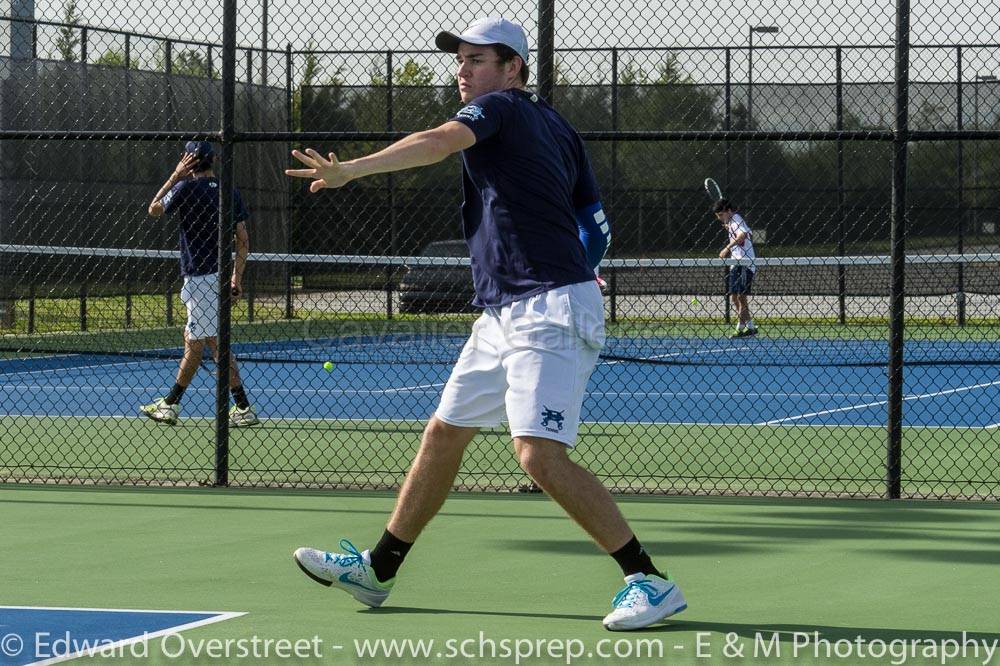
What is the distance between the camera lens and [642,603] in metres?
4.94

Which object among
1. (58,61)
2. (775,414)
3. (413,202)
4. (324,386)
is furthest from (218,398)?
(413,202)

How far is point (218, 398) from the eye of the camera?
26.8 feet

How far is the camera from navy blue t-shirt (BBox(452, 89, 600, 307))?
5.04 meters

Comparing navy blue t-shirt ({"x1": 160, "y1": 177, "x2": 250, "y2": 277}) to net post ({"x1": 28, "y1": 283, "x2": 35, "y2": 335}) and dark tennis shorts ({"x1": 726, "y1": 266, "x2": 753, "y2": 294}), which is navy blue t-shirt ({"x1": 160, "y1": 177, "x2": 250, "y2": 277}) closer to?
net post ({"x1": 28, "y1": 283, "x2": 35, "y2": 335})

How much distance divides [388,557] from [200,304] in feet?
18.0

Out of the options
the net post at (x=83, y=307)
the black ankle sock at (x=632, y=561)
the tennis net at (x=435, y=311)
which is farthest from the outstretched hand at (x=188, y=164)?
the net post at (x=83, y=307)

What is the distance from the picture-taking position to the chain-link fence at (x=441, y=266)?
10711mm

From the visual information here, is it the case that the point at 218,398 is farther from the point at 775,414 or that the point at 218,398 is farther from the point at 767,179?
the point at 767,179

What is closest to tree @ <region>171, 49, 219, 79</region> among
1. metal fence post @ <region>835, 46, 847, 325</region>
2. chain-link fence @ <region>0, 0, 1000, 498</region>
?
chain-link fence @ <region>0, 0, 1000, 498</region>

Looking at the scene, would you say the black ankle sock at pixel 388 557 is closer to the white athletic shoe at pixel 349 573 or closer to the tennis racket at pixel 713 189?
the white athletic shoe at pixel 349 573

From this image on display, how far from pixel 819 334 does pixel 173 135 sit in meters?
13.9

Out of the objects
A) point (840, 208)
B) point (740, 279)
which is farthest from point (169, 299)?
point (840, 208)

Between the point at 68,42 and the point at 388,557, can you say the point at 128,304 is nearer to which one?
the point at 68,42

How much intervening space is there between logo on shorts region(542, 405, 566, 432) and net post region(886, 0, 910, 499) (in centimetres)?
311
